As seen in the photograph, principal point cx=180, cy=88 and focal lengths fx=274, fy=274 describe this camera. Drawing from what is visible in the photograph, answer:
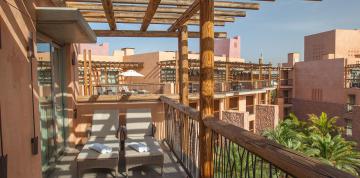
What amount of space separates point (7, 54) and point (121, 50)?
103ft

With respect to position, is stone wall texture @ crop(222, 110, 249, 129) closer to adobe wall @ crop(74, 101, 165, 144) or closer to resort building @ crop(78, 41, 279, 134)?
resort building @ crop(78, 41, 279, 134)

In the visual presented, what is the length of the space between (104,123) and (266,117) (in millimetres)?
18243

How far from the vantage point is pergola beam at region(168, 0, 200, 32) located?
3.88 meters

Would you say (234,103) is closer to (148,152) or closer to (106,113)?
(106,113)

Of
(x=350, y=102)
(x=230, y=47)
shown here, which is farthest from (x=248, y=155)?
(x=230, y=47)

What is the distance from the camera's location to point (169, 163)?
15.5 ft

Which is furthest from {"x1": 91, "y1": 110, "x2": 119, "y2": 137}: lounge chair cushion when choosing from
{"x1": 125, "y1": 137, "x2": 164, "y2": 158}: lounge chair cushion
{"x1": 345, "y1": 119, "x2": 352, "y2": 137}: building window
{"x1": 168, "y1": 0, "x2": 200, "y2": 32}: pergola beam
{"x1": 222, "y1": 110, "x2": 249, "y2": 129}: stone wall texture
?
{"x1": 345, "y1": 119, "x2": 352, "y2": 137}: building window

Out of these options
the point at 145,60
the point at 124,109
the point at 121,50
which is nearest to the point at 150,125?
Answer: the point at 124,109

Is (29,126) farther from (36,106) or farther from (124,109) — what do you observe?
(124,109)

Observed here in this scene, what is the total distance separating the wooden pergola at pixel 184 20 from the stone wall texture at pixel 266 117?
16.3 metres

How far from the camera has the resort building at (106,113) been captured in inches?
94.9

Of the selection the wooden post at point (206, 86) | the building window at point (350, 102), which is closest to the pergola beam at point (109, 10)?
the wooden post at point (206, 86)

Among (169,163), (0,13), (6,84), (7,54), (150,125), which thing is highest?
(0,13)

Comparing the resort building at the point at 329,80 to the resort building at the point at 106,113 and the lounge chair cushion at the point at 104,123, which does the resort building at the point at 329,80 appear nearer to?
the resort building at the point at 106,113
